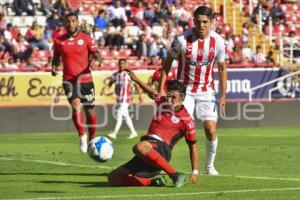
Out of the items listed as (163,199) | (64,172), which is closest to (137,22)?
(64,172)

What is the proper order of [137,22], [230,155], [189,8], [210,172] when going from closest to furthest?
1. [210,172]
2. [230,155]
3. [137,22]
4. [189,8]

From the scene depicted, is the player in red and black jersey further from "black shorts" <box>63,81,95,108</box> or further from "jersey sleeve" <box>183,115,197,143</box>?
"jersey sleeve" <box>183,115,197,143</box>

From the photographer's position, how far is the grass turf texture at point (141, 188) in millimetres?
12359

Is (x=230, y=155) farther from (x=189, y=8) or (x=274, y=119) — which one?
(x=189, y=8)

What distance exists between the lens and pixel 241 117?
32594mm

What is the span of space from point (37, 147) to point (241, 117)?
37.8 feet

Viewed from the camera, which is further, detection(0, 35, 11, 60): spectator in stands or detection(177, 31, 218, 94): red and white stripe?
detection(0, 35, 11, 60): spectator in stands

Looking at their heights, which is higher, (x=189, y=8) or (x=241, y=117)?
(x=189, y=8)

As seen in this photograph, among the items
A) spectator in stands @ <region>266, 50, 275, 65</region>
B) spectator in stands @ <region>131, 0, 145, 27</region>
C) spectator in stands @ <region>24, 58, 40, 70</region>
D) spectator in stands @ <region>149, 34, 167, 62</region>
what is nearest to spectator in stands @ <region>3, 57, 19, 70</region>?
spectator in stands @ <region>24, 58, 40, 70</region>

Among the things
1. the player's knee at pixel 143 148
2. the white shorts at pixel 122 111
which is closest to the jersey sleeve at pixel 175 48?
the player's knee at pixel 143 148

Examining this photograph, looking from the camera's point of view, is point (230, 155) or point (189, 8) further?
point (189, 8)

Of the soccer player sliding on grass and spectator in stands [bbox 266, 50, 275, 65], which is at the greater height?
the soccer player sliding on grass

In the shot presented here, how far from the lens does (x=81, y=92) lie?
734 inches

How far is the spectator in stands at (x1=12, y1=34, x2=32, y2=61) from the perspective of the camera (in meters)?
31.9
